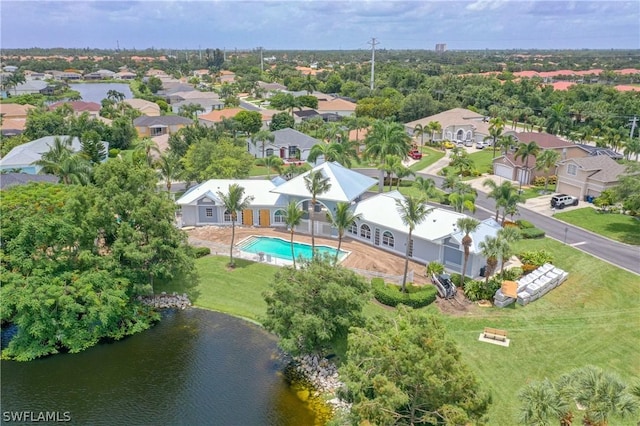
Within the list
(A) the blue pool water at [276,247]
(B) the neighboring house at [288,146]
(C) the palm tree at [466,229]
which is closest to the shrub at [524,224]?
(C) the palm tree at [466,229]

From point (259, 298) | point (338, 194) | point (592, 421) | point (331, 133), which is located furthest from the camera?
point (331, 133)

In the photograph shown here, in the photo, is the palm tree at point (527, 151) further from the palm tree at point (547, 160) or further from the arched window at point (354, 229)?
the arched window at point (354, 229)

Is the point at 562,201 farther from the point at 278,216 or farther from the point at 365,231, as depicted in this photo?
the point at 278,216

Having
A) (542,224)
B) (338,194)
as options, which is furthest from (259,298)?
(542,224)

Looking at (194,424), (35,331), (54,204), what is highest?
(54,204)

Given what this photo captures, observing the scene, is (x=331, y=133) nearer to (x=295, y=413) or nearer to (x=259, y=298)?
(x=259, y=298)

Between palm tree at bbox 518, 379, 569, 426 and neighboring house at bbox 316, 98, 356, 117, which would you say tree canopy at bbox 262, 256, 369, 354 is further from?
neighboring house at bbox 316, 98, 356, 117

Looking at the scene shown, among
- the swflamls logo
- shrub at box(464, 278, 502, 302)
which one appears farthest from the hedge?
the swflamls logo
